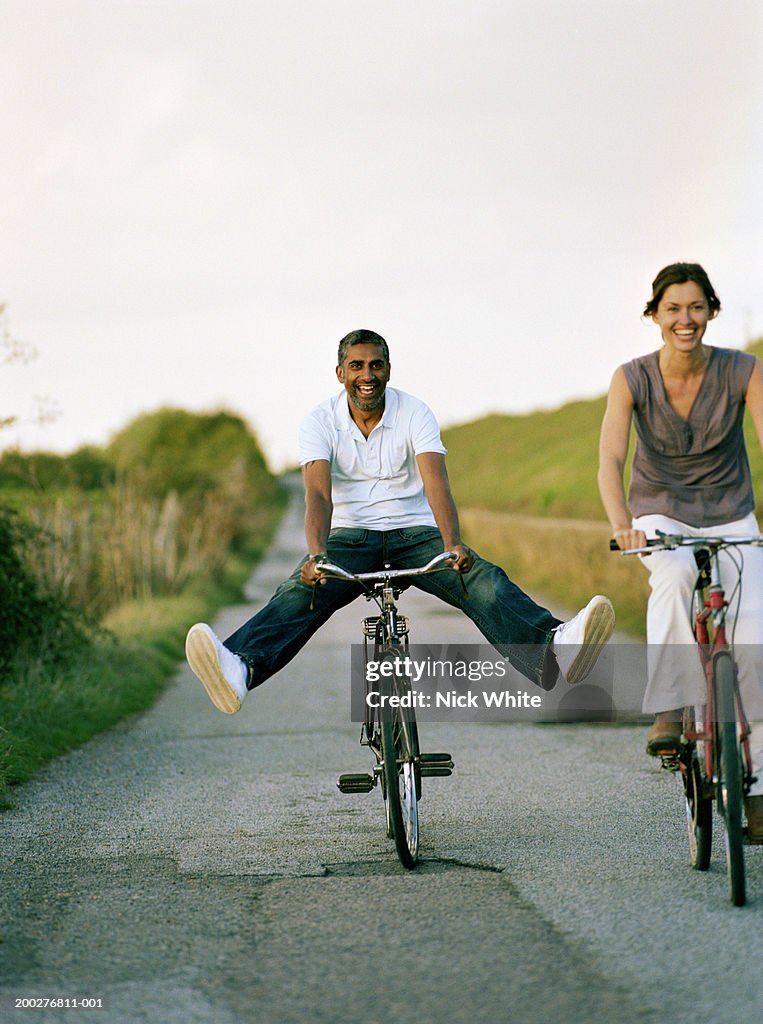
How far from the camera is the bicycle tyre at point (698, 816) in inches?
210

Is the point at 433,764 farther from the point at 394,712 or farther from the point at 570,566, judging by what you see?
the point at 570,566

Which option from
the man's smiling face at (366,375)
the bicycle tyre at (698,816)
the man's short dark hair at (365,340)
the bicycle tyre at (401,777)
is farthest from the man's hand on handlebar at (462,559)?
the bicycle tyre at (698,816)

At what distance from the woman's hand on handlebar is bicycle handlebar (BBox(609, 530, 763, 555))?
0.02 meters

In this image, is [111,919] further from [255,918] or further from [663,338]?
[663,338]

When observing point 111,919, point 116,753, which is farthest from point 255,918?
point 116,753

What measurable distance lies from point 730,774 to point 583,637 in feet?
3.50

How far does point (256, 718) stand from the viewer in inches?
435

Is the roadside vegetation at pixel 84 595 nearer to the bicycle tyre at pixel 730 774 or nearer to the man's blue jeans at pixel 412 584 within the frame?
the man's blue jeans at pixel 412 584

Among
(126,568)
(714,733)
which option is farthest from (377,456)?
(126,568)

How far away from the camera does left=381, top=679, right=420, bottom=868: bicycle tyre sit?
217 inches

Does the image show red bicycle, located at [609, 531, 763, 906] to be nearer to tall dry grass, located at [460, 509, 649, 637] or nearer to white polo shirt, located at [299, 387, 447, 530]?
white polo shirt, located at [299, 387, 447, 530]

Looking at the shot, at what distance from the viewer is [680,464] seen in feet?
18.3

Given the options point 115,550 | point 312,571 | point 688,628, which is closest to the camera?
point 688,628

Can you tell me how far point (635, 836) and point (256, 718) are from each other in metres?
5.33
